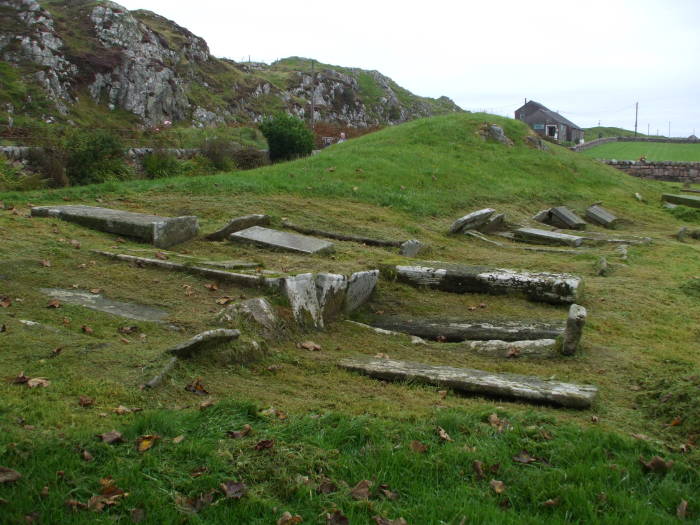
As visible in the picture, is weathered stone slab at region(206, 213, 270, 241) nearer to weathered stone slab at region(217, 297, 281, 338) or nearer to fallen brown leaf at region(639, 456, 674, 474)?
weathered stone slab at region(217, 297, 281, 338)

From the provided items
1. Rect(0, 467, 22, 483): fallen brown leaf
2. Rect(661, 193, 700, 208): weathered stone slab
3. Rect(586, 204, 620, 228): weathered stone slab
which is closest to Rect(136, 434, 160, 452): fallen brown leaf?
Rect(0, 467, 22, 483): fallen brown leaf

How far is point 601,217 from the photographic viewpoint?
54.6ft

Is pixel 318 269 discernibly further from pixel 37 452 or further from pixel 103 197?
pixel 103 197

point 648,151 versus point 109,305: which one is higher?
point 648,151

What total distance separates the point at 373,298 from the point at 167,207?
213 inches

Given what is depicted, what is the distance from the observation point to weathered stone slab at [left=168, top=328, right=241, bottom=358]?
4.78m

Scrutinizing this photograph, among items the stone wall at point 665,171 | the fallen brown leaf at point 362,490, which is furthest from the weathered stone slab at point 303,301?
the stone wall at point 665,171

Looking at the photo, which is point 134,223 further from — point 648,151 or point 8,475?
point 648,151


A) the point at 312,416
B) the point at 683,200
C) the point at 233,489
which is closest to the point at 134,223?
the point at 312,416

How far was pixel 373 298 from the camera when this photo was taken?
25.9ft

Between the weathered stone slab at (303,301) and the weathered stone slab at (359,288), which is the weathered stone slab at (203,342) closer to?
the weathered stone slab at (303,301)

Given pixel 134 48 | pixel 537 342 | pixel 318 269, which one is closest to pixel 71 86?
pixel 134 48

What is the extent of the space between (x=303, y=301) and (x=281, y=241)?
323 cm

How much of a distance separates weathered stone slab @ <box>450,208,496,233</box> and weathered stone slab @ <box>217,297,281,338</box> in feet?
24.8
